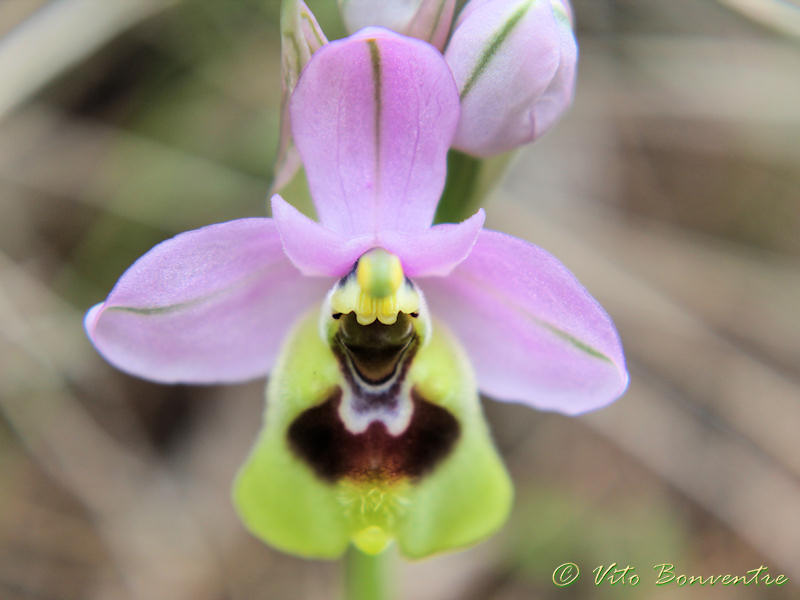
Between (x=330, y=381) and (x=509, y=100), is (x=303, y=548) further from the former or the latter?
(x=509, y=100)

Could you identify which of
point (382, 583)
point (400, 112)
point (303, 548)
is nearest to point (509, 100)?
point (400, 112)

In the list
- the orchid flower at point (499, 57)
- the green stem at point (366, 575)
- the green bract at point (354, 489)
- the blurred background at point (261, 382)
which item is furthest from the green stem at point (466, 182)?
the blurred background at point (261, 382)

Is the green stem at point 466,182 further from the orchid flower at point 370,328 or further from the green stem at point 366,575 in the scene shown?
the green stem at point 366,575

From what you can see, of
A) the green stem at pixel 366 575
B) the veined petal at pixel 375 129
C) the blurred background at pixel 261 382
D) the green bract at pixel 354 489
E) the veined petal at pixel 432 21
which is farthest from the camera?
the blurred background at pixel 261 382

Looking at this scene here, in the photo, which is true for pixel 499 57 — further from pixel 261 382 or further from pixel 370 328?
pixel 261 382

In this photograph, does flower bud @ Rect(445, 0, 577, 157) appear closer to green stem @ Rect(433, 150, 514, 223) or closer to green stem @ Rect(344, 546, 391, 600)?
green stem @ Rect(433, 150, 514, 223)

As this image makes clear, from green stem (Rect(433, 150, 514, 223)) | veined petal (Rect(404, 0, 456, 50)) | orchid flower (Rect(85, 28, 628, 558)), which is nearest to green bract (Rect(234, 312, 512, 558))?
orchid flower (Rect(85, 28, 628, 558))
